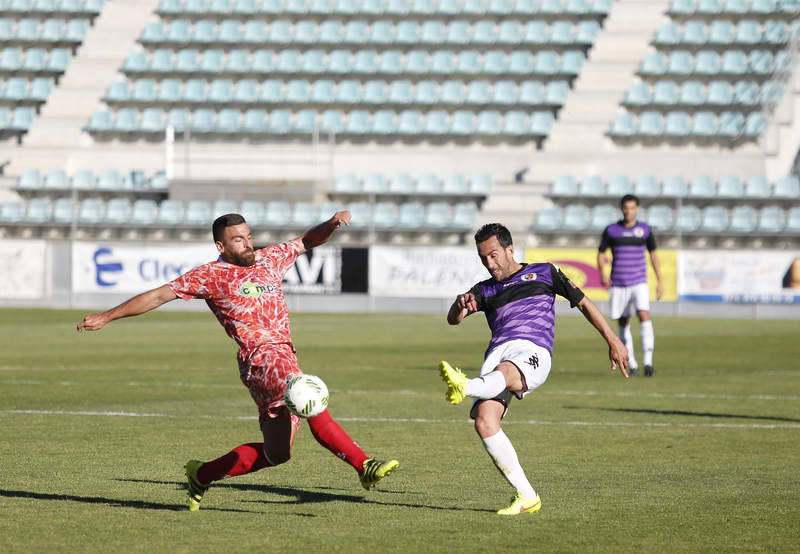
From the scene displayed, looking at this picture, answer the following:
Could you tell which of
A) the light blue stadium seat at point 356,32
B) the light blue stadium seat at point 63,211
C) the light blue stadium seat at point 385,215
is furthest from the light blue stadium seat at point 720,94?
the light blue stadium seat at point 63,211

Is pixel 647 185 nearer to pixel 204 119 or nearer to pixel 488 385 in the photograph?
pixel 204 119

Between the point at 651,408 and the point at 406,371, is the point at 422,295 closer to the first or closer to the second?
the point at 406,371

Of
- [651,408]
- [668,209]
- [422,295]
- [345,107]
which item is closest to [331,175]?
[345,107]

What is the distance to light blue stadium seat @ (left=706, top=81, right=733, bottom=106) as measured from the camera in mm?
40219

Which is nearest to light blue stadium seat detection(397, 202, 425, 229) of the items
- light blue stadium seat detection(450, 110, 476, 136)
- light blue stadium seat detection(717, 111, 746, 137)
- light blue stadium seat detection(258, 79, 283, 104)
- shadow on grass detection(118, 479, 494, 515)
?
light blue stadium seat detection(450, 110, 476, 136)

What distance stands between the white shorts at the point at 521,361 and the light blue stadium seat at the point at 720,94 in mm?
34492

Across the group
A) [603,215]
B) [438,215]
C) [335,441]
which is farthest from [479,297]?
[438,215]

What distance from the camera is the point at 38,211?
39.4 m

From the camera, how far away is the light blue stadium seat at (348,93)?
4203 cm

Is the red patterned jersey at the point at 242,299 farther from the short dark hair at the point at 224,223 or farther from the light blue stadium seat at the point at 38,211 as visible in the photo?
the light blue stadium seat at the point at 38,211

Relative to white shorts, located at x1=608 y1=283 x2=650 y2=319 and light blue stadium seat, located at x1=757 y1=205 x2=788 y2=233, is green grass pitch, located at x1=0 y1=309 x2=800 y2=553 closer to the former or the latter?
white shorts, located at x1=608 y1=283 x2=650 y2=319

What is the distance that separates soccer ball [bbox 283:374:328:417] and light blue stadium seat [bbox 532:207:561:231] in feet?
98.7

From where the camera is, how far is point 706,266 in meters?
32.8

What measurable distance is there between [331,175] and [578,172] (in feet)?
24.1
